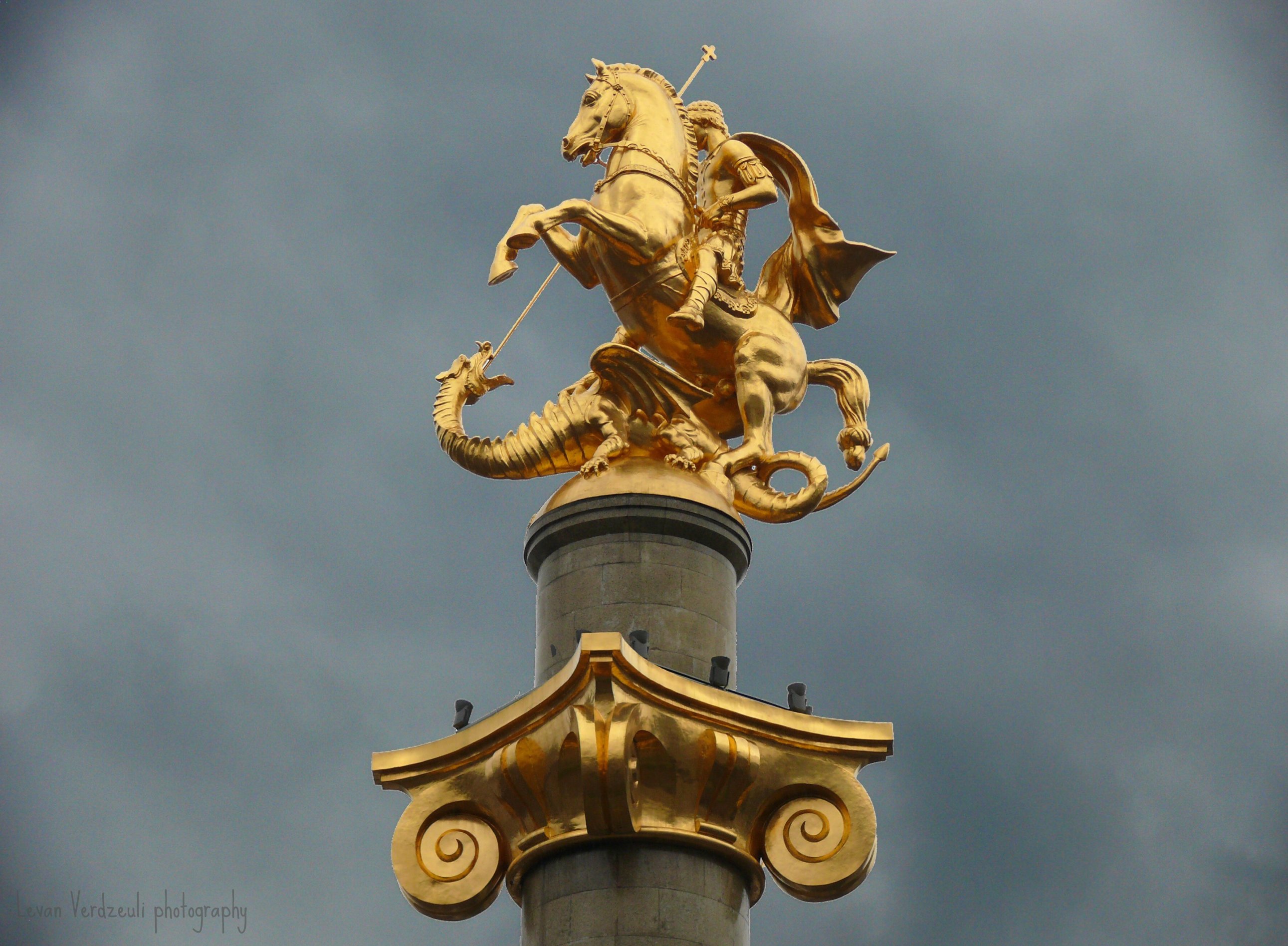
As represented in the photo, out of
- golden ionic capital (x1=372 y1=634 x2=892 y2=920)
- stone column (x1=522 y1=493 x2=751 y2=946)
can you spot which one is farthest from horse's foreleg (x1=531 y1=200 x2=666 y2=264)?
golden ionic capital (x1=372 y1=634 x2=892 y2=920)

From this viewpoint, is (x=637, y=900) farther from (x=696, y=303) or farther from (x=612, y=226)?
(x=612, y=226)

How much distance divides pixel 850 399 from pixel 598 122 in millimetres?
4754

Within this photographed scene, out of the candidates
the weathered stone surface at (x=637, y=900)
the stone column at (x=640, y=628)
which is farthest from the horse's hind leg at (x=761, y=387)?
the weathered stone surface at (x=637, y=900)

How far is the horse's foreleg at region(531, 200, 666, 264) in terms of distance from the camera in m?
23.7

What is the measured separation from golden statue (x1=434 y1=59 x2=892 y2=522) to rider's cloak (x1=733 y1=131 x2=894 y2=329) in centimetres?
2

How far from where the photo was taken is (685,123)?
25875 millimetres

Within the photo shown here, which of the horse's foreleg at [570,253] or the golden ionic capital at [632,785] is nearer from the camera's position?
the golden ionic capital at [632,785]

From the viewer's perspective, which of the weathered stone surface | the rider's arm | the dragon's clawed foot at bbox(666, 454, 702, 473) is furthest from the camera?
the rider's arm

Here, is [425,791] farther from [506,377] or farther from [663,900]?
[506,377]

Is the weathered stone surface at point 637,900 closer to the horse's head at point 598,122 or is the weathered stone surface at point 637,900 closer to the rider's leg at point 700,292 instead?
the rider's leg at point 700,292

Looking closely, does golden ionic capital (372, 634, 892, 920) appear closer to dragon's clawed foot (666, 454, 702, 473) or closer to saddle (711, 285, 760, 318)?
dragon's clawed foot (666, 454, 702, 473)

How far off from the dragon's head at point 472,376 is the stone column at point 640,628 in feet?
9.80

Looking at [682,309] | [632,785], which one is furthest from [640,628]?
[682,309]

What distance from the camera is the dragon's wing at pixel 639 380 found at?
23641 mm
